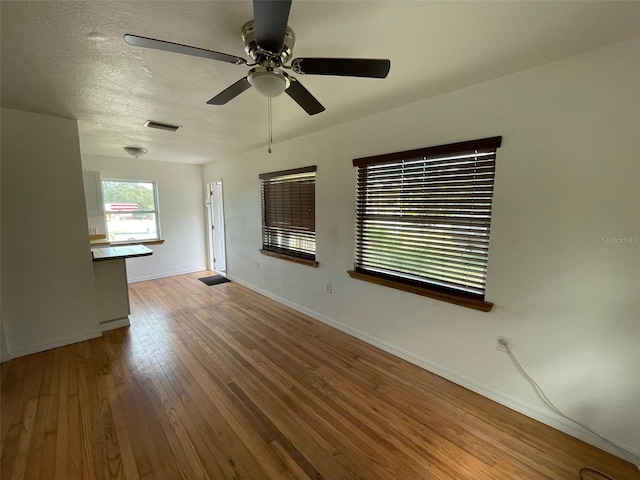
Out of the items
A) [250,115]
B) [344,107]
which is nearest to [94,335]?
[250,115]

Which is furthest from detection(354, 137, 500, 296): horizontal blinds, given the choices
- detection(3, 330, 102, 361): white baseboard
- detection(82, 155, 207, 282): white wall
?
detection(82, 155, 207, 282): white wall

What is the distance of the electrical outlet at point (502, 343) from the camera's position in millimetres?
1942

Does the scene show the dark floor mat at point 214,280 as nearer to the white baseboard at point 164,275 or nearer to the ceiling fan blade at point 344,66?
the white baseboard at point 164,275

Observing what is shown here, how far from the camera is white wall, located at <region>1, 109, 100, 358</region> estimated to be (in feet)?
8.14

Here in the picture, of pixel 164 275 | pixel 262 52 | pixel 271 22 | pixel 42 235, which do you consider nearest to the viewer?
pixel 271 22

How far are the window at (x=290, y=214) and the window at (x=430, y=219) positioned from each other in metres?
0.81

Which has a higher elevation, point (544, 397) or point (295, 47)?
point (295, 47)

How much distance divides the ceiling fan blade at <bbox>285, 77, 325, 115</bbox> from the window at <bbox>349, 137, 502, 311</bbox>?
994 millimetres

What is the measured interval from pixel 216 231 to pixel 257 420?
4593 millimetres

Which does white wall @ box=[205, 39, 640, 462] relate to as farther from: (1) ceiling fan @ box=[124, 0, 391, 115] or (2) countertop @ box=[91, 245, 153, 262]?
(2) countertop @ box=[91, 245, 153, 262]

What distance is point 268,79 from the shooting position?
1.34 metres

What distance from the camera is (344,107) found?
242 centimetres

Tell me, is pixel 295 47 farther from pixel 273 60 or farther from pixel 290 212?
pixel 290 212

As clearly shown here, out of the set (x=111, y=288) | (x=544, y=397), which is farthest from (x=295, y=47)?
(x=111, y=288)
